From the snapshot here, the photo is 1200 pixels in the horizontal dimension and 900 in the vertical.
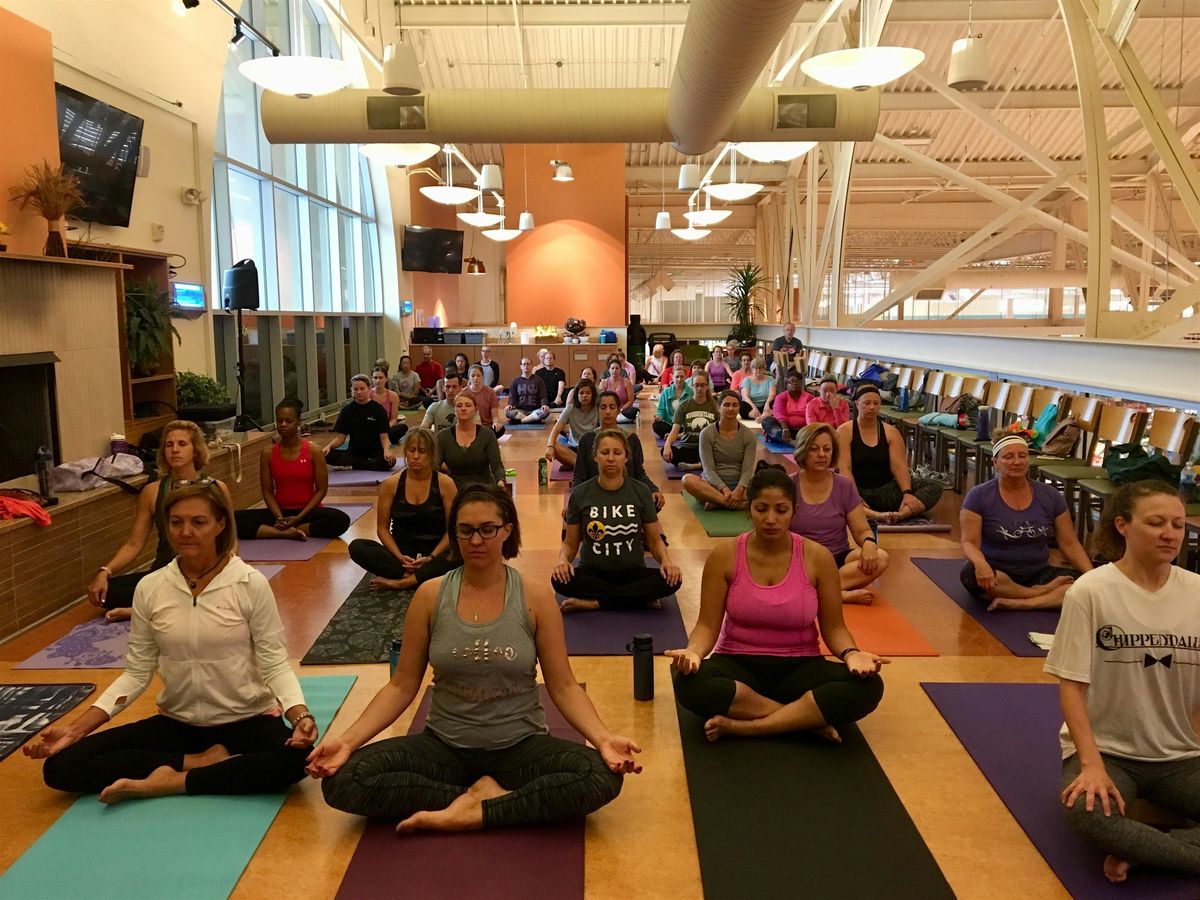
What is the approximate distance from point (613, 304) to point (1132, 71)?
1223 centimetres

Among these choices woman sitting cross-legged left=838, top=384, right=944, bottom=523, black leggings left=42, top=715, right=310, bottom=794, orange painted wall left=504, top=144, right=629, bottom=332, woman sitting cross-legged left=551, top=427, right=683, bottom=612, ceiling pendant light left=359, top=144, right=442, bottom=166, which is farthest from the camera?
orange painted wall left=504, top=144, right=629, bottom=332

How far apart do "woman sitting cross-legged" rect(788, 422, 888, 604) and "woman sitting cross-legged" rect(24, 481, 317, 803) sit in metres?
2.80

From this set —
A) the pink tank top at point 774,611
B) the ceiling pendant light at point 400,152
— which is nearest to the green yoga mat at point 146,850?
the pink tank top at point 774,611

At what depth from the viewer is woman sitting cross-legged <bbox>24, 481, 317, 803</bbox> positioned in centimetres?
281

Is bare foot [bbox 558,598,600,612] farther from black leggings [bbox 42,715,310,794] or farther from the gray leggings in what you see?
the gray leggings

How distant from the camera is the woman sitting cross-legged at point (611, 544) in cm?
491

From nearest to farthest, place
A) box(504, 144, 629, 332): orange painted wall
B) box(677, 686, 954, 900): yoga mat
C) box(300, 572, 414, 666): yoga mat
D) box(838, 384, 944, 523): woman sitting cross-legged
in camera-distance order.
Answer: box(677, 686, 954, 900): yoga mat
box(300, 572, 414, 666): yoga mat
box(838, 384, 944, 523): woman sitting cross-legged
box(504, 144, 629, 332): orange painted wall

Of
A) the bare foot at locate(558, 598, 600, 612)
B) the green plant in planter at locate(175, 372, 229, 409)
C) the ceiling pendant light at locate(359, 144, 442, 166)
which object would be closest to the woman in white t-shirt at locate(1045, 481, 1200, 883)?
the bare foot at locate(558, 598, 600, 612)

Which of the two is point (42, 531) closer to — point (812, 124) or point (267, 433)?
point (267, 433)

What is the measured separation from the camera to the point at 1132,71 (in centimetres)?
697

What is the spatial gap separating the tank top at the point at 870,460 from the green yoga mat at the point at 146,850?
4587 mm

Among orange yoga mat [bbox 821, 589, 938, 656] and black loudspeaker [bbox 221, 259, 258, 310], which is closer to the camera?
orange yoga mat [bbox 821, 589, 938, 656]

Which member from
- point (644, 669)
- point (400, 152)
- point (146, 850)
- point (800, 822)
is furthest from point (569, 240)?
point (146, 850)

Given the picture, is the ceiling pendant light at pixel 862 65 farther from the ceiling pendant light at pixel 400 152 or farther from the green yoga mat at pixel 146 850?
the green yoga mat at pixel 146 850
